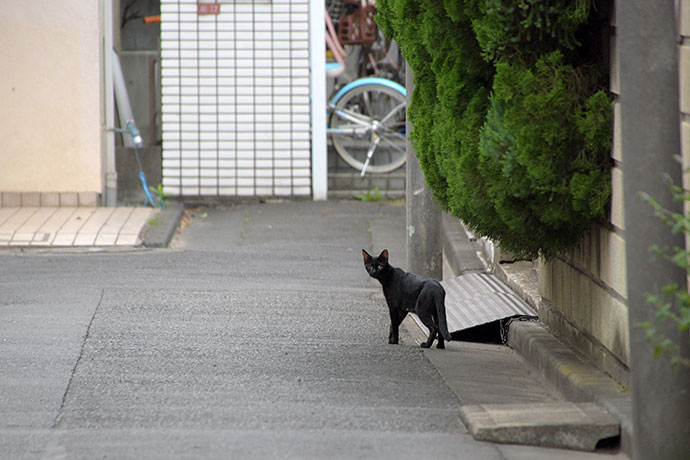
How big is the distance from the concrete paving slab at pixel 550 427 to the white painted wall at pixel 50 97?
870 cm

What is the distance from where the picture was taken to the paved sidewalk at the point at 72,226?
10367mm

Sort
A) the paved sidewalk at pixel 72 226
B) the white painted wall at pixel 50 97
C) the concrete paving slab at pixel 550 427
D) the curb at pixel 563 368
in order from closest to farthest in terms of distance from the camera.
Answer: the concrete paving slab at pixel 550 427, the curb at pixel 563 368, the paved sidewalk at pixel 72 226, the white painted wall at pixel 50 97

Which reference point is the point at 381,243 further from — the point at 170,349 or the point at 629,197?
the point at 629,197

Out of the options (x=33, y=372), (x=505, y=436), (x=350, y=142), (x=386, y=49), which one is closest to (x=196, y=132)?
(x=350, y=142)

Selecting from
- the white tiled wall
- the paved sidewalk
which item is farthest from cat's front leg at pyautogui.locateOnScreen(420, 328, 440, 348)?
the white tiled wall

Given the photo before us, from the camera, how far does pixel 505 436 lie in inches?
171

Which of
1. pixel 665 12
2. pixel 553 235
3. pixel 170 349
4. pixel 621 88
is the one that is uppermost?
pixel 665 12

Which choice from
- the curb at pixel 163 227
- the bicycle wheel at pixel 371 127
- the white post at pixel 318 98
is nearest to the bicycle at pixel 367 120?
the bicycle wheel at pixel 371 127

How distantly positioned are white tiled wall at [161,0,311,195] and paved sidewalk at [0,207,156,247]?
1248 mm

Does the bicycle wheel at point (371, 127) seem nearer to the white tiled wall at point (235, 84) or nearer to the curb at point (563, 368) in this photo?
the white tiled wall at point (235, 84)

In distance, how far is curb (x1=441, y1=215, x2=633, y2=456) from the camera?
447 centimetres

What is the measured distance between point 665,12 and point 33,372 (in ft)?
12.5

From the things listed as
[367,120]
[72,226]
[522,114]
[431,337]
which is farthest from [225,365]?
[367,120]

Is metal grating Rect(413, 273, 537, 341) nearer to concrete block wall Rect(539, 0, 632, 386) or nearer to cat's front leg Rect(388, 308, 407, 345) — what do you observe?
cat's front leg Rect(388, 308, 407, 345)
